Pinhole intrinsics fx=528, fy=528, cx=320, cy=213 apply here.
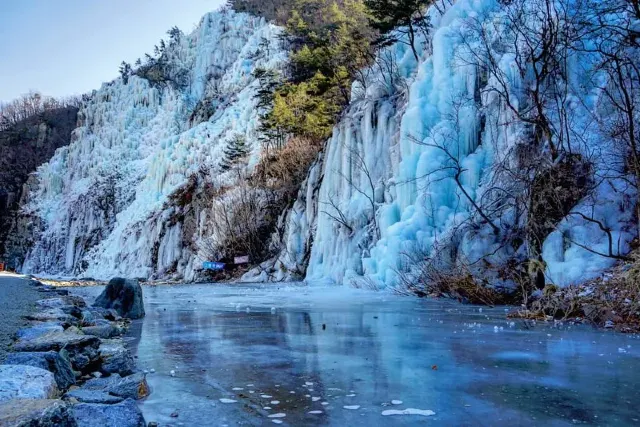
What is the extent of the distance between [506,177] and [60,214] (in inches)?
1756

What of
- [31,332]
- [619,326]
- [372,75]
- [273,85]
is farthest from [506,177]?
[273,85]

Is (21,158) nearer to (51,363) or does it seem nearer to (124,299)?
(124,299)

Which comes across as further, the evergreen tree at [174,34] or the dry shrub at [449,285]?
the evergreen tree at [174,34]

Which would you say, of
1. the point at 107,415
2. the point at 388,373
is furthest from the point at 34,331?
the point at 388,373

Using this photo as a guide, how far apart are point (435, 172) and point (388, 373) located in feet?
33.7

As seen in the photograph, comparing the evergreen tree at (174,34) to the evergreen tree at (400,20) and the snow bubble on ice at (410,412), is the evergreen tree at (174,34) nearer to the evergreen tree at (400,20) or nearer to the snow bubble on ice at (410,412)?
the evergreen tree at (400,20)

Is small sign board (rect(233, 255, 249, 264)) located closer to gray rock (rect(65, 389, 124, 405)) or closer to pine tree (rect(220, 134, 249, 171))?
pine tree (rect(220, 134, 249, 171))

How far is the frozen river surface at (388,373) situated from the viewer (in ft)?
9.45

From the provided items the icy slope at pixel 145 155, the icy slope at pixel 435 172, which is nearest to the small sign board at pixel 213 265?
the icy slope at pixel 145 155

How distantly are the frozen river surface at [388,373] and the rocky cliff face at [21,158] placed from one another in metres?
47.9

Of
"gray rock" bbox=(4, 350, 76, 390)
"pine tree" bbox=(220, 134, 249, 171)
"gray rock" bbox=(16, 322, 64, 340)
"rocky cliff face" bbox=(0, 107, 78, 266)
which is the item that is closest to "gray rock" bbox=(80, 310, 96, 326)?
"gray rock" bbox=(16, 322, 64, 340)

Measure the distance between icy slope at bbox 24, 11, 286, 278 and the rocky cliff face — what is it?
6.49 ft

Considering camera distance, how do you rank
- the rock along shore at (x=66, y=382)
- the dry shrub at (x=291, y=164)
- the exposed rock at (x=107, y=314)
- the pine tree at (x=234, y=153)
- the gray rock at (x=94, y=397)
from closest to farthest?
the rock along shore at (x=66, y=382) → the gray rock at (x=94, y=397) → the exposed rock at (x=107, y=314) → the dry shrub at (x=291, y=164) → the pine tree at (x=234, y=153)

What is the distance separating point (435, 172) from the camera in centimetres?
1362
